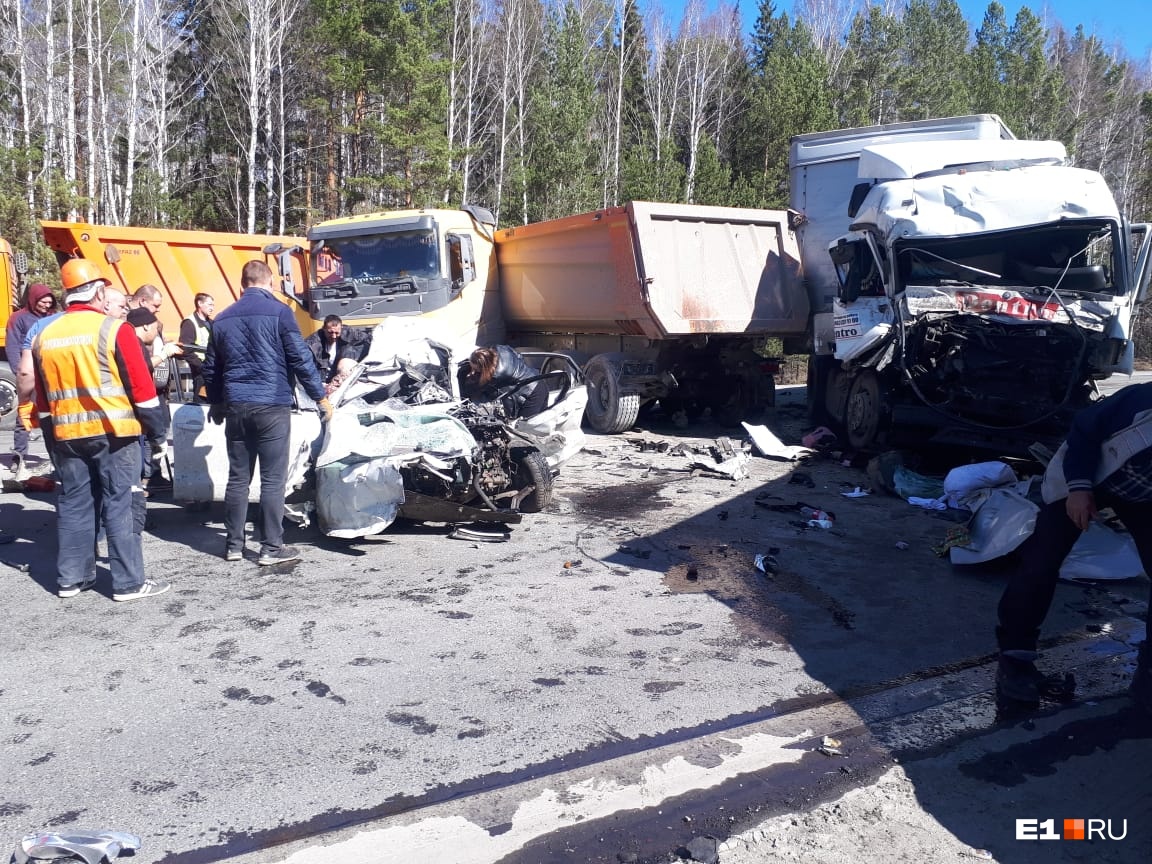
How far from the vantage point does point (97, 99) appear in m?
22.1

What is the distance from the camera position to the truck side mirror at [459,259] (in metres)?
10.5

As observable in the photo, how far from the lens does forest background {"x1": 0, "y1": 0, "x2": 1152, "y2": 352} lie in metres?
21.2

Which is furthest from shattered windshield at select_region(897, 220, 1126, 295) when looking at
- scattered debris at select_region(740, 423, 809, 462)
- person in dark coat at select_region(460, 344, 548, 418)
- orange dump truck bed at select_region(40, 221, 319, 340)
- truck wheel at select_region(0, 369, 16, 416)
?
truck wheel at select_region(0, 369, 16, 416)

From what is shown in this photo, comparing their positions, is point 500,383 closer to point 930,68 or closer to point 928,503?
point 928,503

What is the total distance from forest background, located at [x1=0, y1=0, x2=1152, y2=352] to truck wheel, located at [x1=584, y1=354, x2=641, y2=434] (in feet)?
41.1

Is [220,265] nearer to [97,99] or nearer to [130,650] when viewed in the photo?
[130,650]

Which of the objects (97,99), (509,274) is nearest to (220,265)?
(509,274)

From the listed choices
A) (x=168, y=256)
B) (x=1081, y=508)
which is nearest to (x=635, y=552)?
(x=1081, y=508)

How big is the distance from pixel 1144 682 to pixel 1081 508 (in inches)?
33.0

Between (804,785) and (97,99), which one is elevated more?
(97,99)

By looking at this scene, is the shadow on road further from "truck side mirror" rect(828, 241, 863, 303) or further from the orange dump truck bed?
the orange dump truck bed

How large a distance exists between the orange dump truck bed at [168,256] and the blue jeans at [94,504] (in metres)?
7.00

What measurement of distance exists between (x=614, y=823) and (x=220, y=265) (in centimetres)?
1174

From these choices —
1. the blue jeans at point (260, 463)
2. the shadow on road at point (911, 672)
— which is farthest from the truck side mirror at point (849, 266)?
the blue jeans at point (260, 463)
